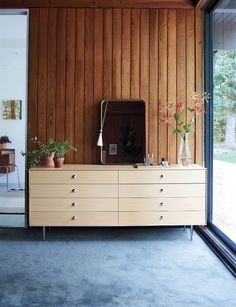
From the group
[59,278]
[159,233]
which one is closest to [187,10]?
[159,233]

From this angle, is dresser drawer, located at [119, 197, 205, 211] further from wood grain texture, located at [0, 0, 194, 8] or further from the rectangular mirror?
wood grain texture, located at [0, 0, 194, 8]

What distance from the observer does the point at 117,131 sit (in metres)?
3.80

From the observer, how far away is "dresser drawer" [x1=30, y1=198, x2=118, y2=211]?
10.9 feet

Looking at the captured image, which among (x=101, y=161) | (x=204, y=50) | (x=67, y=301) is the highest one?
(x=204, y=50)

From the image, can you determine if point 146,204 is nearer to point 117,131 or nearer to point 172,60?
point 117,131

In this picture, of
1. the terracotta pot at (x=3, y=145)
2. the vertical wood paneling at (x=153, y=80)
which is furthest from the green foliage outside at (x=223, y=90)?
the terracotta pot at (x=3, y=145)

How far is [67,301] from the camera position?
7.08 ft

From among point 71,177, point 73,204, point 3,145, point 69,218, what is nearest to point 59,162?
point 71,177

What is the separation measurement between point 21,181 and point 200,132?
4.81m

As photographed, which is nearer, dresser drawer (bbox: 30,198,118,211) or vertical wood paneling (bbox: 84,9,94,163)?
dresser drawer (bbox: 30,198,118,211)

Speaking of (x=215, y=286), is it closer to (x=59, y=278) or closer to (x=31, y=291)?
(x=59, y=278)

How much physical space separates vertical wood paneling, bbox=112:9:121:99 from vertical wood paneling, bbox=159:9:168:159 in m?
0.48

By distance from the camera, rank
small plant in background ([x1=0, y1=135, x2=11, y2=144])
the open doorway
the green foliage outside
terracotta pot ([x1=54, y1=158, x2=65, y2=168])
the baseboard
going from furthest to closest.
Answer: small plant in background ([x1=0, y1=135, x2=11, y2=144]) → the open doorway → terracotta pot ([x1=54, y1=158, x2=65, y2=168]) → the green foliage outside → the baseboard

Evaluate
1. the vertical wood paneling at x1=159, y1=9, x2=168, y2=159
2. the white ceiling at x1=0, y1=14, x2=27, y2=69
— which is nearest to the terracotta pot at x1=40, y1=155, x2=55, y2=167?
the vertical wood paneling at x1=159, y1=9, x2=168, y2=159
